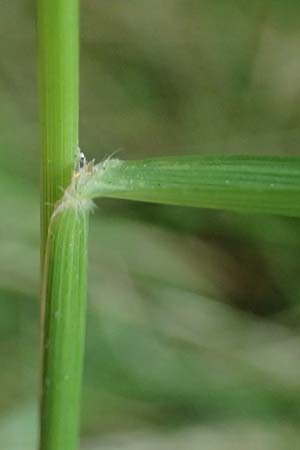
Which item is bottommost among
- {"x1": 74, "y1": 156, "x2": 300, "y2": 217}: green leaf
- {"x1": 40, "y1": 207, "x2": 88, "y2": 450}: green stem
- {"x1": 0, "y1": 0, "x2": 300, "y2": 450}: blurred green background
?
{"x1": 40, "y1": 207, "x2": 88, "y2": 450}: green stem

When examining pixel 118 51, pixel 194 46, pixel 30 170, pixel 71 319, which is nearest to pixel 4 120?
pixel 30 170

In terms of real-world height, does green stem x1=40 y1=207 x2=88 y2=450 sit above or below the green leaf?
below

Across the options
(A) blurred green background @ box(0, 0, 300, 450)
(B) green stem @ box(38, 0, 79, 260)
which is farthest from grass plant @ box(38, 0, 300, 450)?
(A) blurred green background @ box(0, 0, 300, 450)

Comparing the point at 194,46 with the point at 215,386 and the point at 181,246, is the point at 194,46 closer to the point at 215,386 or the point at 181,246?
the point at 181,246

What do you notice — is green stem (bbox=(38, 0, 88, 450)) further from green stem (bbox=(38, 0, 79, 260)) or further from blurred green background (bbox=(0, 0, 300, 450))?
blurred green background (bbox=(0, 0, 300, 450))

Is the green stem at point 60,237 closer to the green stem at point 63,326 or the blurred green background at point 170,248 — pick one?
the green stem at point 63,326

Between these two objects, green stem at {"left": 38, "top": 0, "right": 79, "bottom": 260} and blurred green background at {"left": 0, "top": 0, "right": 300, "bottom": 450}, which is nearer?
green stem at {"left": 38, "top": 0, "right": 79, "bottom": 260}
